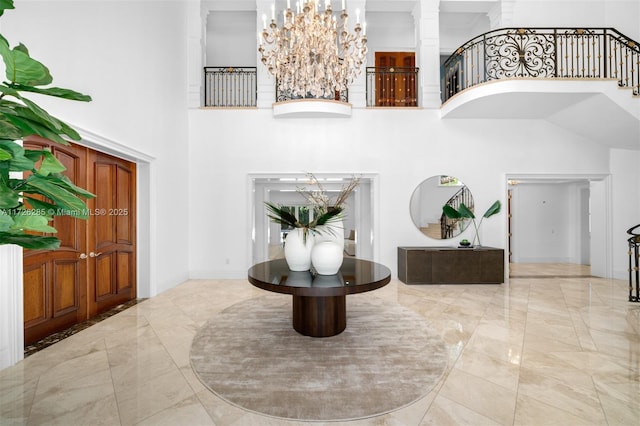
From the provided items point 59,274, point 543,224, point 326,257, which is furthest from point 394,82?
point 59,274

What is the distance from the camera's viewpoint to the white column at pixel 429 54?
6469 mm

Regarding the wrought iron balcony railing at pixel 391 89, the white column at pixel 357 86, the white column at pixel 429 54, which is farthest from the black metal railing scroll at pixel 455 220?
the white column at pixel 357 86

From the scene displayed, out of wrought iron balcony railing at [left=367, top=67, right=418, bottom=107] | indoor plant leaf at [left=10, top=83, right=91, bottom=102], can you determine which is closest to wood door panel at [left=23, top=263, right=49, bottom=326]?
indoor plant leaf at [left=10, top=83, right=91, bottom=102]

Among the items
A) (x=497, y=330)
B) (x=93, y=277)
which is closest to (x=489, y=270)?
(x=497, y=330)

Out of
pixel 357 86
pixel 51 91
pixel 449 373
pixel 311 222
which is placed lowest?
pixel 449 373

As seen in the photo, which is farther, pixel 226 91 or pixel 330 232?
pixel 226 91

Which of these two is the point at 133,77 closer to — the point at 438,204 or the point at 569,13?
the point at 438,204

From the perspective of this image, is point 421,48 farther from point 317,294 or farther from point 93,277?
point 93,277

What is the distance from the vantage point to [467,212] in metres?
6.28

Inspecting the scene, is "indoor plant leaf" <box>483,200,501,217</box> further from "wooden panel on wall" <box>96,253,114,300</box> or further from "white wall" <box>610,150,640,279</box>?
"wooden panel on wall" <box>96,253,114,300</box>

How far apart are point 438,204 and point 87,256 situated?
5.89m

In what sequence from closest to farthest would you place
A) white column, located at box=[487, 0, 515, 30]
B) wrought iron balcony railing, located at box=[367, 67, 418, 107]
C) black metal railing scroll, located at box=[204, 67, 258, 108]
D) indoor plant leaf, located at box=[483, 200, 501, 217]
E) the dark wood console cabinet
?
the dark wood console cabinet
indoor plant leaf, located at box=[483, 200, 501, 217]
white column, located at box=[487, 0, 515, 30]
black metal railing scroll, located at box=[204, 67, 258, 108]
wrought iron balcony railing, located at box=[367, 67, 418, 107]

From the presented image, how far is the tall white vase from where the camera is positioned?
3.33 metres

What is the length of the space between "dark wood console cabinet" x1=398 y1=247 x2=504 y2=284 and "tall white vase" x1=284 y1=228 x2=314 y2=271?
3059mm
